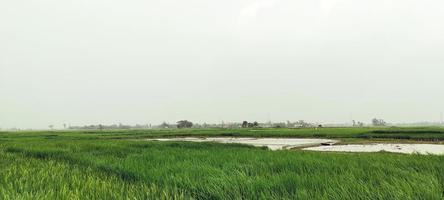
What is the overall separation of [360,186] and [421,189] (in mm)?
562

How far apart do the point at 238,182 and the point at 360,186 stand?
1439mm

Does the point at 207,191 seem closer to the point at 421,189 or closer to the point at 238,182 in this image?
the point at 238,182

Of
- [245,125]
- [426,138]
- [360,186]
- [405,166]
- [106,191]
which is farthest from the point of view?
[245,125]

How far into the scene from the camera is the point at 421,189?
2885 mm

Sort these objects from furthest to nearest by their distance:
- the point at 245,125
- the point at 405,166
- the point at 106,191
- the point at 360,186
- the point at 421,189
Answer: the point at 245,125 → the point at 405,166 → the point at 106,191 → the point at 360,186 → the point at 421,189

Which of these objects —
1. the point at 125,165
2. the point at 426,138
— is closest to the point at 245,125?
the point at 426,138

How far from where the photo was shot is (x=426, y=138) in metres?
26.6

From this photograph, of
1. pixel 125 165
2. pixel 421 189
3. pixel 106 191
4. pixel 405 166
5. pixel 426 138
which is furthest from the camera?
pixel 426 138

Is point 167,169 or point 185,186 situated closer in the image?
point 185,186

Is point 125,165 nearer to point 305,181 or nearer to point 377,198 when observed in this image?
point 305,181

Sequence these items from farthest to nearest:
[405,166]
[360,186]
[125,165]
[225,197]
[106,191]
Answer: [125,165]
[405,166]
[106,191]
[225,197]
[360,186]

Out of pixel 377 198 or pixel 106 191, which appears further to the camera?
pixel 106 191

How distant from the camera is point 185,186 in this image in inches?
166

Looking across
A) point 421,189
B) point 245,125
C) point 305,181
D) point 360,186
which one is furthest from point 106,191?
point 245,125
